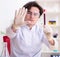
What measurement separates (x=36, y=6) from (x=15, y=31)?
6.7 inches

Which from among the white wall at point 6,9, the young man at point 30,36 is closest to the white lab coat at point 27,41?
the young man at point 30,36

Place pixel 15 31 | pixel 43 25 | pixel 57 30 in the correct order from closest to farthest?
pixel 15 31 < pixel 43 25 < pixel 57 30

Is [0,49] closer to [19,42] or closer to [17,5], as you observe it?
[19,42]

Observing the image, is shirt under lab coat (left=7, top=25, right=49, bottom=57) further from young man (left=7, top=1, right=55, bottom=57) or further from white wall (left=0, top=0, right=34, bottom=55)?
white wall (left=0, top=0, right=34, bottom=55)

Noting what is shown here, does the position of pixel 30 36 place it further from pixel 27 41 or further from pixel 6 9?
pixel 6 9

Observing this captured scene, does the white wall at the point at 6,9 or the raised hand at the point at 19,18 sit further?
the white wall at the point at 6,9

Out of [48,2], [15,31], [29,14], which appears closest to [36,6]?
[29,14]

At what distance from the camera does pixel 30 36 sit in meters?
0.86

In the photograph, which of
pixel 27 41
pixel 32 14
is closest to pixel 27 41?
pixel 27 41

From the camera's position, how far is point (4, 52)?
824 millimetres

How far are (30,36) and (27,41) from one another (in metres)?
0.03

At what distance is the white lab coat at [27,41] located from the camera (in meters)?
0.84

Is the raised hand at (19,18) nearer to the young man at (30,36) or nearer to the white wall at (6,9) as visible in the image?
the young man at (30,36)

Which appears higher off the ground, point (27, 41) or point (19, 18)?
point (19, 18)
